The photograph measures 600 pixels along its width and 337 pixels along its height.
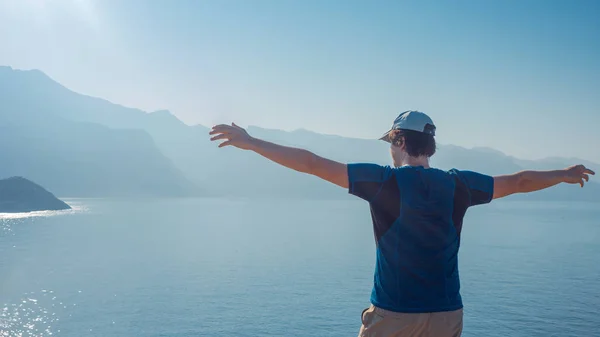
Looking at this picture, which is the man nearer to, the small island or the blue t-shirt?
the blue t-shirt

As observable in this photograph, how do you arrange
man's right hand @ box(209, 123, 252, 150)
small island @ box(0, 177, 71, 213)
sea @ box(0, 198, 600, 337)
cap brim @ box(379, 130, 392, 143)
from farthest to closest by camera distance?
small island @ box(0, 177, 71, 213)
sea @ box(0, 198, 600, 337)
cap brim @ box(379, 130, 392, 143)
man's right hand @ box(209, 123, 252, 150)

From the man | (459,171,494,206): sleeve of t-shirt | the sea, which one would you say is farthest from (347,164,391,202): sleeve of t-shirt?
the sea

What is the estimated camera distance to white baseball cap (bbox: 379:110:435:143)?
3.86m

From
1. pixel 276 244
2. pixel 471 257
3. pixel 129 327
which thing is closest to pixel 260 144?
pixel 129 327

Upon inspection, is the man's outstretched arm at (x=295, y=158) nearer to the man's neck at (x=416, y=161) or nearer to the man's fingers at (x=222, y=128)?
the man's fingers at (x=222, y=128)

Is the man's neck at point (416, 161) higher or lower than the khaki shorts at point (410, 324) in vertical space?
higher

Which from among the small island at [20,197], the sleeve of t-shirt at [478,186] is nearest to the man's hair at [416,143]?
the sleeve of t-shirt at [478,186]

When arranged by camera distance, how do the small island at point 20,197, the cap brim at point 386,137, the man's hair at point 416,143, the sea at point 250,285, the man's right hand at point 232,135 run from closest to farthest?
the man's right hand at point 232,135 < the man's hair at point 416,143 < the cap brim at point 386,137 < the sea at point 250,285 < the small island at point 20,197

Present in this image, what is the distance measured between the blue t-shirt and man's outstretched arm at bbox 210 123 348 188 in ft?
0.35

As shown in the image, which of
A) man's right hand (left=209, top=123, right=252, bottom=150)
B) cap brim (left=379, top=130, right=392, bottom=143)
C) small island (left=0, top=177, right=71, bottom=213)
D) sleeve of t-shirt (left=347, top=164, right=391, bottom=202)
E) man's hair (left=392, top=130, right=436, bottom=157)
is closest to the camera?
sleeve of t-shirt (left=347, top=164, right=391, bottom=202)

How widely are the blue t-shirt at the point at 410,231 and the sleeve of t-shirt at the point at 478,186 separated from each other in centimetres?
26

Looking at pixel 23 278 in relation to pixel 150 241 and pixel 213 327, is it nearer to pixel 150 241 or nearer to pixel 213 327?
pixel 213 327

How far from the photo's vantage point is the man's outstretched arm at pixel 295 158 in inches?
143

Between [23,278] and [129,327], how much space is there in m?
30.0
